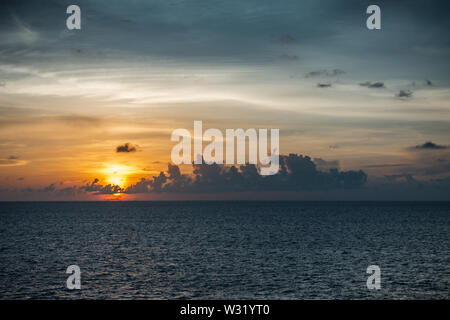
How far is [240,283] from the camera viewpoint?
50.8 meters

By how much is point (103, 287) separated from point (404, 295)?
30027mm
